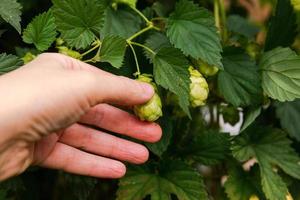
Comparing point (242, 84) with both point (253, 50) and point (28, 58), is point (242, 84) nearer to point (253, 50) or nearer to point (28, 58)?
point (253, 50)

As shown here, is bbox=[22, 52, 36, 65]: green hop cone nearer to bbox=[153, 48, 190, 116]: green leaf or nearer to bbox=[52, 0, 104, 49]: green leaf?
bbox=[52, 0, 104, 49]: green leaf

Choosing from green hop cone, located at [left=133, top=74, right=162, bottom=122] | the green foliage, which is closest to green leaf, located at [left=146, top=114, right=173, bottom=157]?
the green foliage

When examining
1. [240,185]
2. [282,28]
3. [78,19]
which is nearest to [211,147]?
[240,185]

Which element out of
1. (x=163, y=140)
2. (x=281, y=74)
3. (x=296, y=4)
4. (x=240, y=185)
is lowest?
(x=240, y=185)

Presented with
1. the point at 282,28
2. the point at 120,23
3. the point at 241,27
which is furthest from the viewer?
the point at 241,27

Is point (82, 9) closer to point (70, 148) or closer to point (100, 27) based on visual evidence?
point (100, 27)

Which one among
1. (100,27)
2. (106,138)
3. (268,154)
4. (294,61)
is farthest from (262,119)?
(100,27)
